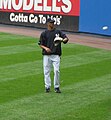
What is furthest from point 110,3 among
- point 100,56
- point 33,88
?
point 33,88

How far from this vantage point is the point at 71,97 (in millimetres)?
9891

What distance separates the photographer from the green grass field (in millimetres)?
8523

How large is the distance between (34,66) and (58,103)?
16.2 feet

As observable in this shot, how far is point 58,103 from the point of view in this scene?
30.5ft

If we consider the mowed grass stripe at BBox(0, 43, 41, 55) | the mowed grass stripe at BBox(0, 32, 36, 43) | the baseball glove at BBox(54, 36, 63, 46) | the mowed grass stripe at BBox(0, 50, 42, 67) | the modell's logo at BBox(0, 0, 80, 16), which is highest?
the baseball glove at BBox(54, 36, 63, 46)

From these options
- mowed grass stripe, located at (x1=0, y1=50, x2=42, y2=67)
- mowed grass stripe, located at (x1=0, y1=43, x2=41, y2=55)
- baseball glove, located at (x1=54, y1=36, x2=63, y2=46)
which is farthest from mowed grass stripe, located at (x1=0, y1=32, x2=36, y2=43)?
baseball glove, located at (x1=54, y1=36, x2=63, y2=46)

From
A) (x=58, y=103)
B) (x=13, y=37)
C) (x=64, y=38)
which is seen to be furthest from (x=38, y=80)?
(x=13, y=37)

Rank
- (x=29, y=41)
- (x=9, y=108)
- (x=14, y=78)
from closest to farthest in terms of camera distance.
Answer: (x=9, y=108)
(x=14, y=78)
(x=29, y=41)

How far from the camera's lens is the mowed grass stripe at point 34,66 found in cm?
1250

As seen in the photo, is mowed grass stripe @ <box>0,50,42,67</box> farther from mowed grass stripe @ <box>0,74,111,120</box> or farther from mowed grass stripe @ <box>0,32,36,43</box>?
mowed grass stripe @ <box>0,32,36,43</box>

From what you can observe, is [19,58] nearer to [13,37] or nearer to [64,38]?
[64,38]

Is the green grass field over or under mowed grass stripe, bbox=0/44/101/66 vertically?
over

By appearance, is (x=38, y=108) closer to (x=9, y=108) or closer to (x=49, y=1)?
(x=9, y=108)

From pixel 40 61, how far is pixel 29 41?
19.1ft
